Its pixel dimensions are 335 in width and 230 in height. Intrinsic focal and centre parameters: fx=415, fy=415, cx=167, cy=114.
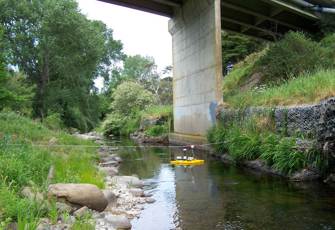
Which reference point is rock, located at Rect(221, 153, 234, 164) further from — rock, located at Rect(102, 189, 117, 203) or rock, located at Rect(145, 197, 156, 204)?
rock, located at Rect(102, 189, 117, 203)

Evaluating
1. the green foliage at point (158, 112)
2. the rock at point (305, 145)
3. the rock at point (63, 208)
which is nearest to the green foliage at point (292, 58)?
the rock at point (305, 145)

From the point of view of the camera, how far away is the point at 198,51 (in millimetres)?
21547

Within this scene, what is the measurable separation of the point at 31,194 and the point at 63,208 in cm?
50

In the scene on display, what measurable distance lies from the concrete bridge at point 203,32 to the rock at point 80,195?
40.0ft

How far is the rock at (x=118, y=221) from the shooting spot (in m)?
6.31

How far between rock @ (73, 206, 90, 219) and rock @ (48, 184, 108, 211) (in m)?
0.22

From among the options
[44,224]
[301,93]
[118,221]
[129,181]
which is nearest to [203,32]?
[301,93]

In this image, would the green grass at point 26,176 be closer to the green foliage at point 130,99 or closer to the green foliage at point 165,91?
the green foliage at point 130,99

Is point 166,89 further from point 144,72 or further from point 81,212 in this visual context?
point 81,212

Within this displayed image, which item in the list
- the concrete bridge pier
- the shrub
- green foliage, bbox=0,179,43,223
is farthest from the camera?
the shrub

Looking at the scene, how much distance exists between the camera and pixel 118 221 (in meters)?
6.39

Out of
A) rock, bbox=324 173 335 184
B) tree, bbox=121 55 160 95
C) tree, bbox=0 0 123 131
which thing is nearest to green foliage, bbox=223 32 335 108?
rock, bbox=324 173 335 184

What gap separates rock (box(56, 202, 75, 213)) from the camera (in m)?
5.97

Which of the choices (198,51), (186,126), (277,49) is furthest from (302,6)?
(186,126)
